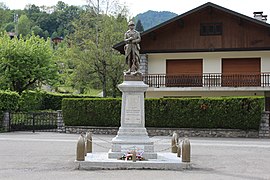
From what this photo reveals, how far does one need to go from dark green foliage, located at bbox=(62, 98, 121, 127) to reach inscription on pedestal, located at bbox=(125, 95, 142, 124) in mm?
12863

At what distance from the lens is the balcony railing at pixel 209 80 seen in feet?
99.6

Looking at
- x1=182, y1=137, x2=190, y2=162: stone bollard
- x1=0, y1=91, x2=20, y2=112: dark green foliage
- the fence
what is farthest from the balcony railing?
x1=182, y1=137, x2=190, y2=162: stone bollard

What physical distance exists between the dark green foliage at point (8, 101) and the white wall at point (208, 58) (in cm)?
997

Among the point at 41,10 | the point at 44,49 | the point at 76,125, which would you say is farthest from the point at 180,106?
the point at 41,10

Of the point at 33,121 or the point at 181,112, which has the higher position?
the point at 181,112

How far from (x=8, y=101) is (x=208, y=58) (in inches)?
565

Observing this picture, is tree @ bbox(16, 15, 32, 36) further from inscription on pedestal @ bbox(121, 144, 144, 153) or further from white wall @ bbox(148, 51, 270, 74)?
inscription on pedestal @ bbox(121, 144, 144, 153)

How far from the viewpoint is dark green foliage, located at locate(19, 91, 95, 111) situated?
34375 millimetres

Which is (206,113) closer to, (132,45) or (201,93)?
(201,93)

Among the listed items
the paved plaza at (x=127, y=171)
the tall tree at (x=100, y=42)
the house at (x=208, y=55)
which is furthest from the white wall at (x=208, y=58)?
the paved plaza at (x=127, y=171)

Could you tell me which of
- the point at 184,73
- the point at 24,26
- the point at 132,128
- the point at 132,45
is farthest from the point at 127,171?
the point at 24,26

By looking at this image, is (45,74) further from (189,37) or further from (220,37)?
→ (220,37)

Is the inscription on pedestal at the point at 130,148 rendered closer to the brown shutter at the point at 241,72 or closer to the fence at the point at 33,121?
the fence at the point at 33,121

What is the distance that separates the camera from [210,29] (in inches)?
1230
